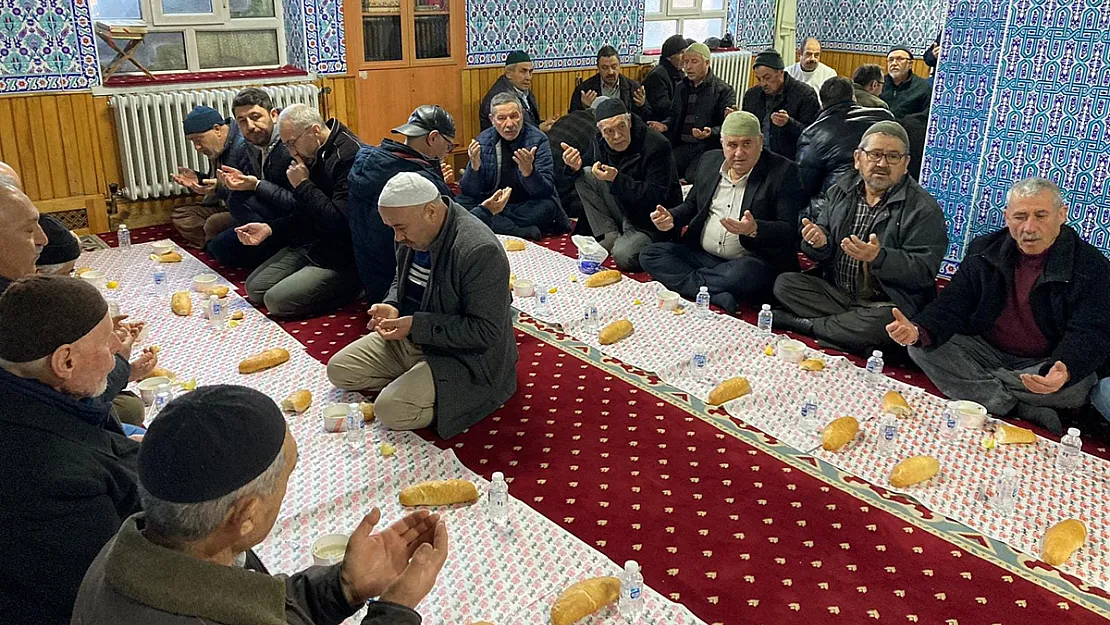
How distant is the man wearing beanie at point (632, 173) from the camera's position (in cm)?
529

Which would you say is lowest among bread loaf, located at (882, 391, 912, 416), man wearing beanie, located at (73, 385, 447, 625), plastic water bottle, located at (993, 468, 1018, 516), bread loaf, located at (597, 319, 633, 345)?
plastic water bottle, located at (993, 468, 1018, 516)

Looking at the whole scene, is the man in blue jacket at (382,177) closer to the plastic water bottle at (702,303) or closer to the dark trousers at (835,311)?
the plastic water bottle at (702,303)

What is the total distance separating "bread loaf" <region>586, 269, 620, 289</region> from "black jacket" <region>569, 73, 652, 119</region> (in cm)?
321

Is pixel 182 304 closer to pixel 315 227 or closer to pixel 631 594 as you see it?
pixel 315 227

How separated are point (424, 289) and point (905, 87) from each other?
553 cm

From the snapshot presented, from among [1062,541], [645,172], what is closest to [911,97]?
[645,172]

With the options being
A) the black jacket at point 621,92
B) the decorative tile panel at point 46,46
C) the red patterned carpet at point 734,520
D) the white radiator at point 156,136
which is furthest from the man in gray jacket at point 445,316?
the black jacket at point 621,92

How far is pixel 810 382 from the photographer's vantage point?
386cm

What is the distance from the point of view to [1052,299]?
11.5ft

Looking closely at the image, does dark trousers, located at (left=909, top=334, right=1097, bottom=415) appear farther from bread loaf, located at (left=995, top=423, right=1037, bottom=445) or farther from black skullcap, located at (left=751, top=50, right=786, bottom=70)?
black skullcap, located at (left=751, top=50, right=786, bottom=70)

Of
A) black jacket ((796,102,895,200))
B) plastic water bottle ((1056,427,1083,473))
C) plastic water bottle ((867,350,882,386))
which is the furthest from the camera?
black jacket ((796,102,895,200))

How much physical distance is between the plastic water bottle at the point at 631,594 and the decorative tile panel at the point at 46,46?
5293 mm

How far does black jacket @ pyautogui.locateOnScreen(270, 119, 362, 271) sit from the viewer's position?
178 inches

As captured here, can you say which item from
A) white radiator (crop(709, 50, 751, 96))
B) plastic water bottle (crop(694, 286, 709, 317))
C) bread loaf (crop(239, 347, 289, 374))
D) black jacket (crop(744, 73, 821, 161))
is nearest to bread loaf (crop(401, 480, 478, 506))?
bread loaf (crop(239, 347, 289, 374))
